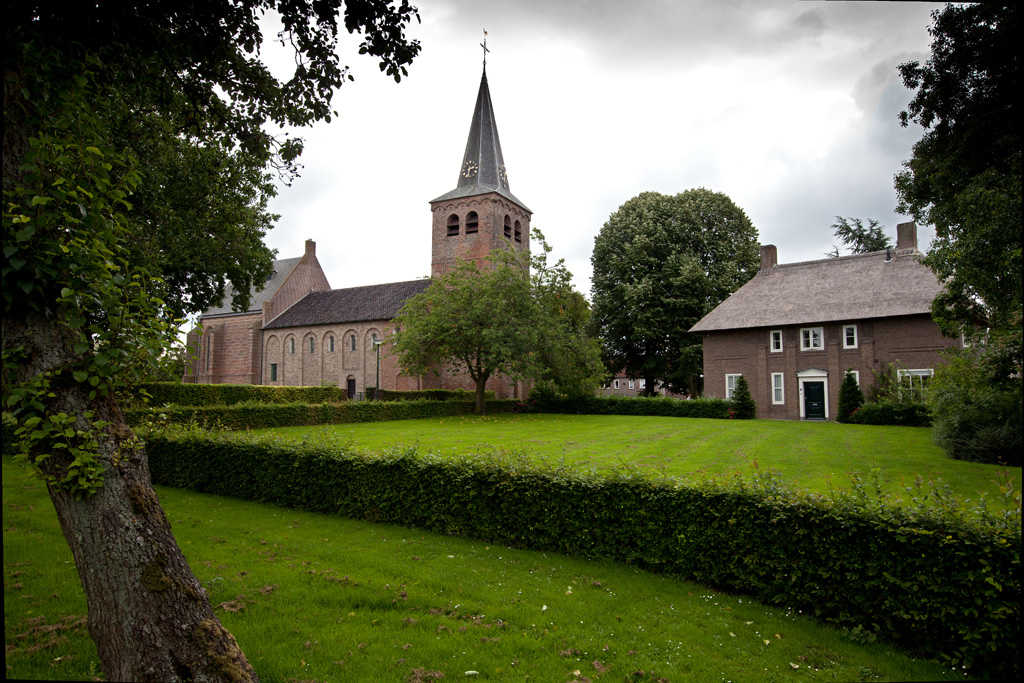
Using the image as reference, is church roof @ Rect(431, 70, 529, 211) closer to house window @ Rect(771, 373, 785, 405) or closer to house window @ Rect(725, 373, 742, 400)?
house window @ Rect(725, 373, 742, 400)

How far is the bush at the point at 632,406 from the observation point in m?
32.0

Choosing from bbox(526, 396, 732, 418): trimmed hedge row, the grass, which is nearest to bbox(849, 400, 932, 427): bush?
bbox(526, 396, 732, 418): trimmed hedge row

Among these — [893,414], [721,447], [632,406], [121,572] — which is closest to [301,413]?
[721,447]

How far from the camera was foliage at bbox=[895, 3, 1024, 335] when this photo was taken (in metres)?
5.12

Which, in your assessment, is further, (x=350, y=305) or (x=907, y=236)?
(x=350, y=305)

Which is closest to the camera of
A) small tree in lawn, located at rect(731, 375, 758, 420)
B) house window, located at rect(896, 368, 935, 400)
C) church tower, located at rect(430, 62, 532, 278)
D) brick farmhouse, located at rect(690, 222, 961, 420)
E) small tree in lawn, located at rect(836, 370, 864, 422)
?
house window, located at rect(896, 368, 935, 400)

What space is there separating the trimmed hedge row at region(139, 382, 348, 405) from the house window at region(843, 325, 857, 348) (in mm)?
28679

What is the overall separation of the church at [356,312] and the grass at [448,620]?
3285 cm

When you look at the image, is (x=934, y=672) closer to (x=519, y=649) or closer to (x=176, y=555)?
(x=519, y=649)

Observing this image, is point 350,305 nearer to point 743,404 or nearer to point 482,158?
point 482,158

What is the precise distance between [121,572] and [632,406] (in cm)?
3234

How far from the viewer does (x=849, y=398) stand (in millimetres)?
28828

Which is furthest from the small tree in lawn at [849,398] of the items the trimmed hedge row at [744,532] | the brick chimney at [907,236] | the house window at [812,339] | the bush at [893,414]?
the trimmed hedge row at [744,532]

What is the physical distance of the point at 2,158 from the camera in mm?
3873
